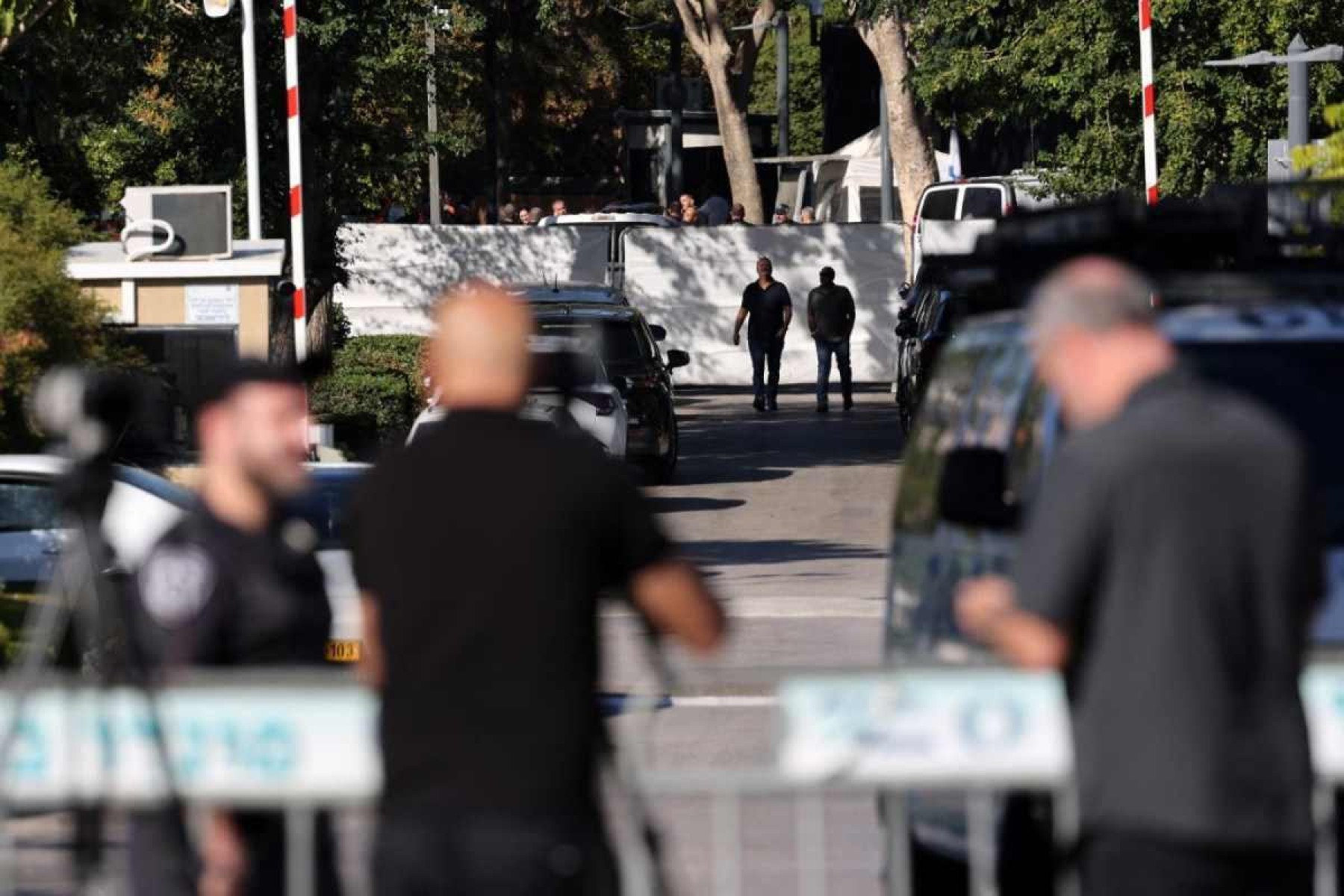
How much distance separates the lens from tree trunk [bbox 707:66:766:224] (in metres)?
46.3

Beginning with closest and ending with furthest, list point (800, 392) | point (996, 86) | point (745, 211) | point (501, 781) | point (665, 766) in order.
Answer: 1. point (501, 781)
2. point (665, 766)
3. point (996, 86)
4. point (800, 392)
5. point (745, 211)

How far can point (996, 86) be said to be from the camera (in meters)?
33.8

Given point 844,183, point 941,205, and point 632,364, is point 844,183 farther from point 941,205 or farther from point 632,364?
point 632,364

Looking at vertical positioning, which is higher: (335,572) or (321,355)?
(321,355)

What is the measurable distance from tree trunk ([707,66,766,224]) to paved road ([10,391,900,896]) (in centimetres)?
1146

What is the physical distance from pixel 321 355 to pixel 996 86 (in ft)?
93.5

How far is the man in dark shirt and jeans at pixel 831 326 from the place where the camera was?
32.3 m

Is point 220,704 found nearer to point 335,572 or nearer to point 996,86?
point 335,572

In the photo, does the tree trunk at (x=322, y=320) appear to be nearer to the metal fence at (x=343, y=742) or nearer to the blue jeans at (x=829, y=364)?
the blue jeans at (x=829, y=364)

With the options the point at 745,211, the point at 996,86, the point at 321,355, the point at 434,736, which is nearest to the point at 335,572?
the point at 321,355

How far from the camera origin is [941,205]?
39438 millimetres

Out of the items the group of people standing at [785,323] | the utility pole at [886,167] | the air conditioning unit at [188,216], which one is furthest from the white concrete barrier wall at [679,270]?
the air conditioning unit at [188,216]

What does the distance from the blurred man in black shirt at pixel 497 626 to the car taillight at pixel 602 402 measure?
670 inches

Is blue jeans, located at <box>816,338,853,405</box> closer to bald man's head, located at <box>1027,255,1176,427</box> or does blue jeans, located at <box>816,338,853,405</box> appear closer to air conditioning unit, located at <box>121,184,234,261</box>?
air conditioning unit, located at <box>121,184,234,261</box>
